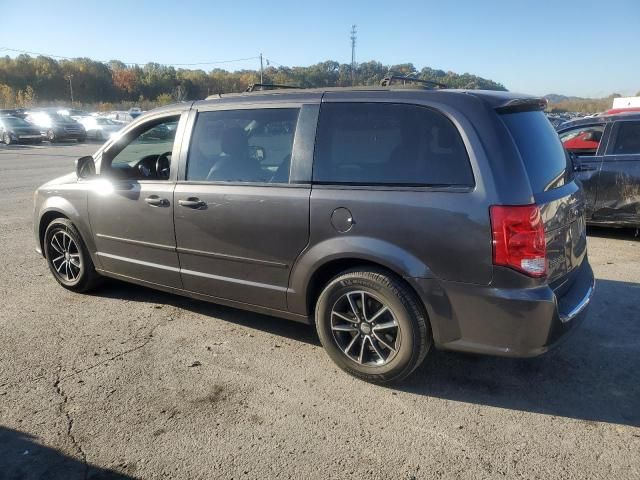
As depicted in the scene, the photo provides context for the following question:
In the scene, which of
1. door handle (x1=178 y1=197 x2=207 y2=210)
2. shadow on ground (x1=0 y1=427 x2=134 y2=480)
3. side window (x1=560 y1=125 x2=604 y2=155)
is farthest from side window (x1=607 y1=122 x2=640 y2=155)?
shadow on ground (x1=0 y1=427 x2=134 y2=480)

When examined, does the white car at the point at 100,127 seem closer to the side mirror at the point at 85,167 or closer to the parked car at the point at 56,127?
the parked car at the point at 56,127

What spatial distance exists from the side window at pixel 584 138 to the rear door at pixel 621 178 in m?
0.22

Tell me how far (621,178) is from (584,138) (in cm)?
89

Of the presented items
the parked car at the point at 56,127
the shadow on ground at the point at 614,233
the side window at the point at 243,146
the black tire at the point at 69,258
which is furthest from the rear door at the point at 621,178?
the parked car at the point at 56,127

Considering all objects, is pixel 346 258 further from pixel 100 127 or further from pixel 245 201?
pixel 100 127

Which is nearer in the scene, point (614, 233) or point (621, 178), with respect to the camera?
point (621, 178)

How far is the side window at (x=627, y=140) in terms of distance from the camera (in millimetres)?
6512

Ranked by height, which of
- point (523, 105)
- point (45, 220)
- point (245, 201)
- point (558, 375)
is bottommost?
point (558, 375)

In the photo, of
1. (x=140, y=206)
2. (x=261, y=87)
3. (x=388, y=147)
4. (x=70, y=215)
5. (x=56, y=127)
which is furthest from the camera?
(x=56, y=127)

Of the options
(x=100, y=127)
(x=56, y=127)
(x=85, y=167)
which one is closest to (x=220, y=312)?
(x=85, y=167)

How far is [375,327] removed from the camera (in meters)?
3.22

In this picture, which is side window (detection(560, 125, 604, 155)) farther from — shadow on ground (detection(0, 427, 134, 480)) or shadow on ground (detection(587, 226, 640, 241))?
shadow on ground (detection(0, 427, 134, 480))

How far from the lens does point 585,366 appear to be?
3457mm

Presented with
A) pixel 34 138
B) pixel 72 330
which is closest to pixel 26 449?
pixel 72 330
